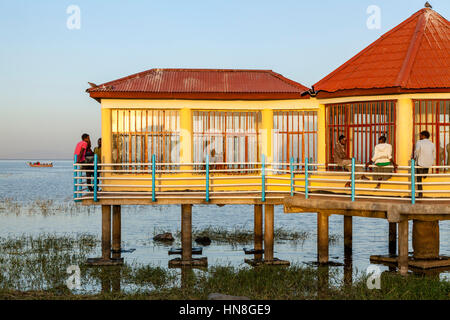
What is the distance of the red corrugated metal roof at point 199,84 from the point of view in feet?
70.5

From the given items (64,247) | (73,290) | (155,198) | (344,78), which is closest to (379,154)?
(344,78)

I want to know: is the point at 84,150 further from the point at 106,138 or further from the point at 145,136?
the point at 145,136

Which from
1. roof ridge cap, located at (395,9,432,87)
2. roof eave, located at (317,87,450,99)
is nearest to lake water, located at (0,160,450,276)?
roof eave, located at (317,87,450,99)

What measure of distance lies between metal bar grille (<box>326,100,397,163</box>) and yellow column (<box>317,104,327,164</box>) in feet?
0.65

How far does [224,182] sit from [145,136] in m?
2.91

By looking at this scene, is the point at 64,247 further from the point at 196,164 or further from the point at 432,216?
the point at 432,216

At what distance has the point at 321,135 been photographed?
69.1 ft

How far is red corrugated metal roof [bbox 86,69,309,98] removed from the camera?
21500 millimetres

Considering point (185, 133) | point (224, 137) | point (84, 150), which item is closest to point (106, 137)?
point (84, 150)

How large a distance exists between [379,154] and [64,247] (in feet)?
44.4

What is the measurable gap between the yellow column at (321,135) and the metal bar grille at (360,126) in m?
0.20

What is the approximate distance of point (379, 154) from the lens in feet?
59.2

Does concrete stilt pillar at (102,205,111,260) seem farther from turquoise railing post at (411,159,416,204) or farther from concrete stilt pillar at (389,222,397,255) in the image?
concrete stilt pillar at (389,222,397,255)

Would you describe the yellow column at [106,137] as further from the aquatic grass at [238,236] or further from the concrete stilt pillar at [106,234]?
the aquatic grass at [238,236]
